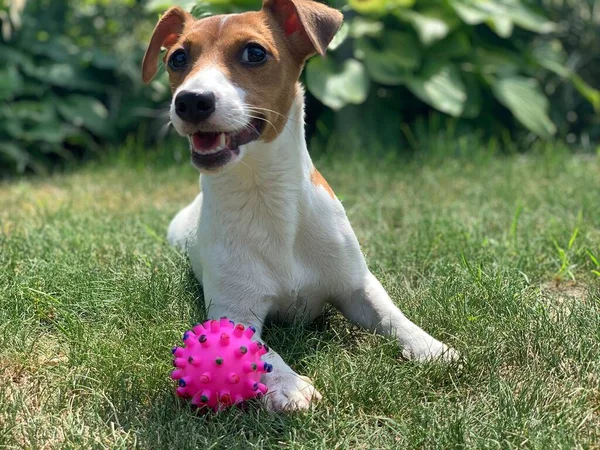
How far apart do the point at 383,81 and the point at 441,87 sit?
1.44 feet

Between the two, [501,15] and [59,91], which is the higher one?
[501,15]

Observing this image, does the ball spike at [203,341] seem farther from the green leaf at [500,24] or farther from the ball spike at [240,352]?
the green leaf at [500,24]

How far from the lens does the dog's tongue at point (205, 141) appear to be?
8.55 ft

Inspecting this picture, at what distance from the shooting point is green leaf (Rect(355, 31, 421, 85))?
6035 millimetres

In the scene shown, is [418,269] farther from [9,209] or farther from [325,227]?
[9,209]

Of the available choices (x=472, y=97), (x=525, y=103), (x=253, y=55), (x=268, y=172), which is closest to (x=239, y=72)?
(x=253, y=55)

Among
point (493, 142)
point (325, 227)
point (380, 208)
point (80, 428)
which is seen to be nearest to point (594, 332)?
point (325, 227)

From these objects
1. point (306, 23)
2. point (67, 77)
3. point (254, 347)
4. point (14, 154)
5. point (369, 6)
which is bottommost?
point (14, 154)

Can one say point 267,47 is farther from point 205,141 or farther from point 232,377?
point 232,377

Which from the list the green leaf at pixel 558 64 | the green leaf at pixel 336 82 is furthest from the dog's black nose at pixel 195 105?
the green leaf at pixel 558 64

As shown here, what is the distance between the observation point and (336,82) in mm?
5883

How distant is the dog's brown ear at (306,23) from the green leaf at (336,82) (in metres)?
2.81

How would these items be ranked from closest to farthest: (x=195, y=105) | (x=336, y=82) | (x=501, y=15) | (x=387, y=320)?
(x=195, y=105), (x=387, y=320), (x=336, y=82), (x=501, y=15)

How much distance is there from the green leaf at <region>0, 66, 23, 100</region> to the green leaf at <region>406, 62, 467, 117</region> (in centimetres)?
298
